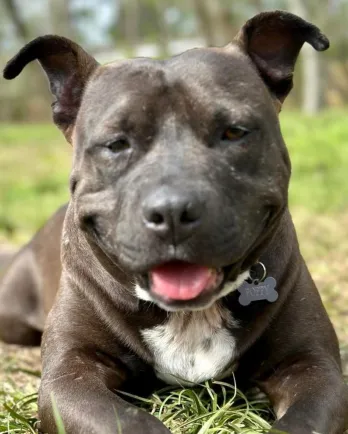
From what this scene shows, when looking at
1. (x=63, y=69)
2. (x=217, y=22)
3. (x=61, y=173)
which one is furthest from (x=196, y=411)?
(x=217, y=22)

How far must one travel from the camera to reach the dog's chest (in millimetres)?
3375

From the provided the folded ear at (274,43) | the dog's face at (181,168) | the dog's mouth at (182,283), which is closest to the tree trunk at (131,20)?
the folded ear at (274,43)

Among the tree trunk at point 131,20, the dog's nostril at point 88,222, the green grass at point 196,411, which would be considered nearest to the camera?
the green grass at point 196,411

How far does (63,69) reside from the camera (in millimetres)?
3699

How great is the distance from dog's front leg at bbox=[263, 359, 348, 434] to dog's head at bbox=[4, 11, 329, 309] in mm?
456

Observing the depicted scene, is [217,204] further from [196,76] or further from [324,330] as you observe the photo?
[324,330]

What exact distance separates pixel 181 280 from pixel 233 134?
0.64m

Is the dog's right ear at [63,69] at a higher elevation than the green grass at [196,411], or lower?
higher

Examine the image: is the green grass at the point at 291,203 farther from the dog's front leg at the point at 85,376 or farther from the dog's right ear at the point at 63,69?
the dog's right ear at the point at 63,69

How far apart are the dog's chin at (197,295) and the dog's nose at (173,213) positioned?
0.93ft

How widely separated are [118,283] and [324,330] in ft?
3.01

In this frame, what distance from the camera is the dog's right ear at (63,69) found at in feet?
11.7

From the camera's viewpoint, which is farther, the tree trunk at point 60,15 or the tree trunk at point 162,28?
the tree trunk at point 162,28

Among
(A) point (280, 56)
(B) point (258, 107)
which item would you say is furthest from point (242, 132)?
(A) point (280, 56)
